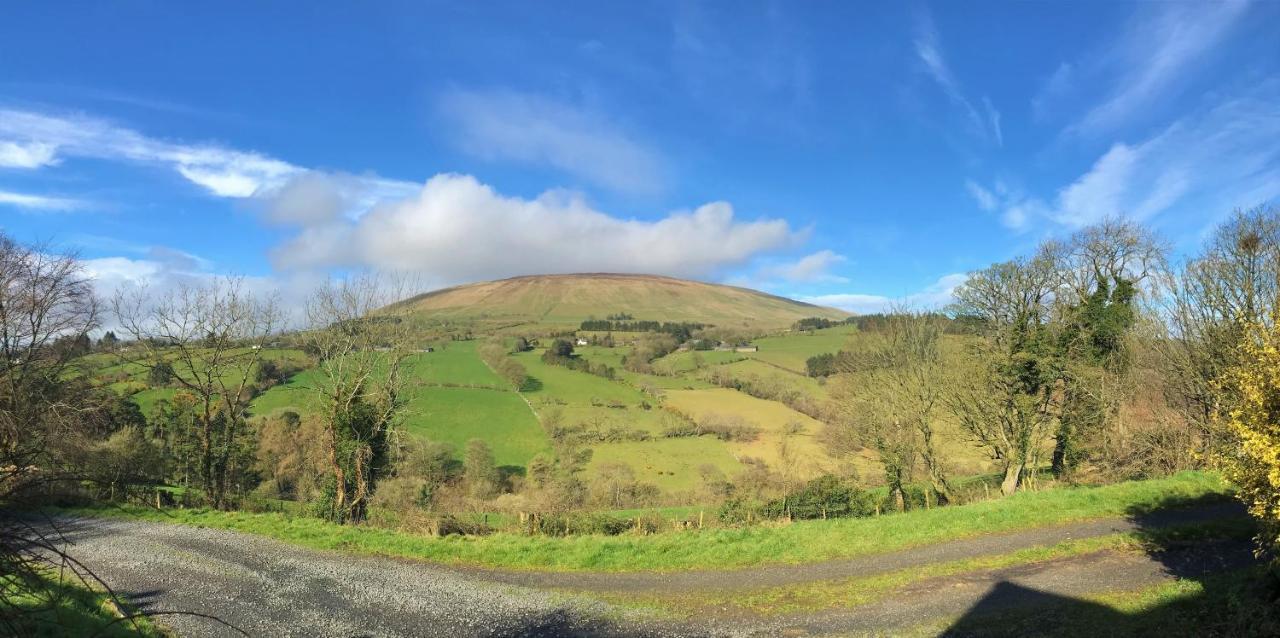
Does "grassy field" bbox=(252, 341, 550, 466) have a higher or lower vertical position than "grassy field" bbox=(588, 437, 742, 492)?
higher

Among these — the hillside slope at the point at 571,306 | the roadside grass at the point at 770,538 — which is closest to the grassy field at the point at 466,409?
the roadside grass at the point at 770,538

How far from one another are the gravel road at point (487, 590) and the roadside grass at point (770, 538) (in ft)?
2.93

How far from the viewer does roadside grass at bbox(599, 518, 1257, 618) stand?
14.0 m

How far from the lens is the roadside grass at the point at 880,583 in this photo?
13961 millimetres

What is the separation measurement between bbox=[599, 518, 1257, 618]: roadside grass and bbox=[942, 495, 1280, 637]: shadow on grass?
6cm

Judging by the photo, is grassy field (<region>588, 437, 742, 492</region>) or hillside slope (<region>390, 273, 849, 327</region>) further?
hillside slope (<region>390, 273, 849, 327</region>)

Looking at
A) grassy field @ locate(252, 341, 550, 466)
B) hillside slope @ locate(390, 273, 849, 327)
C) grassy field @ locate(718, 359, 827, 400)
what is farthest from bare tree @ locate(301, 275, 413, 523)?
hillside slope @ locate(390, 273, 849, 327)

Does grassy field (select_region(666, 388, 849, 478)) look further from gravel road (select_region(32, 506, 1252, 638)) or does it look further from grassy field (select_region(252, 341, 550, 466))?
gravel road (select_region(32, 506, 1252, 638))

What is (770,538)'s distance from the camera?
19.1 meters

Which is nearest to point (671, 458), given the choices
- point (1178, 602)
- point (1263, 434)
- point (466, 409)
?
point (466, 409)

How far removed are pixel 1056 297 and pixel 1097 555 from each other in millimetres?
20691

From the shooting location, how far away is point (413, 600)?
48.8 feet

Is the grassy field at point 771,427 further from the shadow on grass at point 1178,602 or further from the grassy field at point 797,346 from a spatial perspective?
the shadow on grass at point 1178,602

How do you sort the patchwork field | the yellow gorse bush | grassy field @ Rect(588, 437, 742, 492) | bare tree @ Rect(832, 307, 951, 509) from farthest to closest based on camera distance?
grassy field @ Rect(588, 437, 742, 492) → the patchwork field → bare tree @ Rect(832, 307, 951, 509) → the yellow gorse bush
